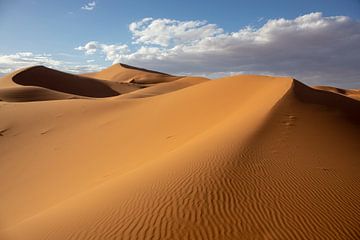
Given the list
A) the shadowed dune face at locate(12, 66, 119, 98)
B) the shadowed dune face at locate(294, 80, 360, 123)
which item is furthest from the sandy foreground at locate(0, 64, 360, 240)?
the shadowed dune face at locate(12, 66, 119, 98)

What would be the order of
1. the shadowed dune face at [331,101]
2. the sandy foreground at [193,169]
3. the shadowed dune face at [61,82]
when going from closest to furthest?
1. the sandy foreground at [193,169]
2. the shadowed dune face at [331,101]
3. the shadowed dune face at [61,82]

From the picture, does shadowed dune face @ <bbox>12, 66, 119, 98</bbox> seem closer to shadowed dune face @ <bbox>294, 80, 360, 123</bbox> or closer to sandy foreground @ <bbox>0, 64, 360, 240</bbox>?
sandy foreground @ <bbox>0, 64, 360, 240</bbox>

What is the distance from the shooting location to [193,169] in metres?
6.67

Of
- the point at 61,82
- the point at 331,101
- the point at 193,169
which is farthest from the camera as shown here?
the point at 61,82

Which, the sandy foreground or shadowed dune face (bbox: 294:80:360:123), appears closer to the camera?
the sandy foreground

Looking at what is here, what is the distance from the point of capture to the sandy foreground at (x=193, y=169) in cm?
477

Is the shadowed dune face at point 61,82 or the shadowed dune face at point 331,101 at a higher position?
the shadowed dune face at point 331,101

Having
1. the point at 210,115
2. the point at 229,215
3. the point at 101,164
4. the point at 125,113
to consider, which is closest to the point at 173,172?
the point at 229,215

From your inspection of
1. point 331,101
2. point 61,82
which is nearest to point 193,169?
point 331,101

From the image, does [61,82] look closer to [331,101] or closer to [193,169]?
[331,101]

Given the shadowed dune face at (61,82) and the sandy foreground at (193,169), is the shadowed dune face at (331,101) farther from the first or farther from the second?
the shadowed dune face at (61,82)

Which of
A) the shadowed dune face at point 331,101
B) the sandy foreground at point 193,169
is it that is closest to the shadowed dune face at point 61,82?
the sandy foreground at point 193,169

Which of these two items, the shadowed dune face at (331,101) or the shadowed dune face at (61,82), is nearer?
the shadowed dune face at (331,101)

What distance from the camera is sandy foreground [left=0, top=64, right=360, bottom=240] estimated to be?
4.77m
